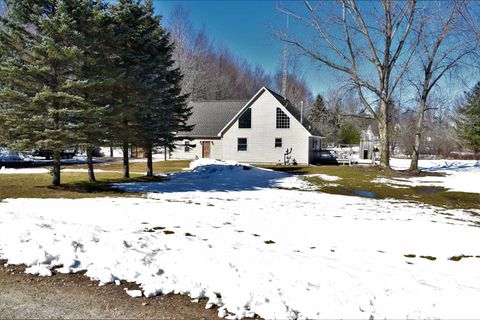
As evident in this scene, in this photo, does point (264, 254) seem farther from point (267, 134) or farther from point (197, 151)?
point (197, 151)

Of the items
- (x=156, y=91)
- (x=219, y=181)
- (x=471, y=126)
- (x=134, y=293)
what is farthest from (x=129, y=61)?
(x=471, y=126)

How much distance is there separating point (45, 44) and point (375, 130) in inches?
3089

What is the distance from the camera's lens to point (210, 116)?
40.2m

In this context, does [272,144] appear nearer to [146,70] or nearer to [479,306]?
[146,70]

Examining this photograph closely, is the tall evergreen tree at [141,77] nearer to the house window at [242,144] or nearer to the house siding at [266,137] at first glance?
the house siding at [266,137]

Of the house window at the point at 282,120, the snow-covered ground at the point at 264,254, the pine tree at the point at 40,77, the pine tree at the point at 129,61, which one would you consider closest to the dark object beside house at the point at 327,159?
the house window at the point at 282,120

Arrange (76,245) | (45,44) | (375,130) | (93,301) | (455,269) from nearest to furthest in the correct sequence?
(93,301) → (76,245) → (455,269) → (45,44) → (375,130)

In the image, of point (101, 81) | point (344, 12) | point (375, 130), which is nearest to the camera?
point (101, 81)

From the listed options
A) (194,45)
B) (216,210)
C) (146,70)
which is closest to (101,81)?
(146,70)

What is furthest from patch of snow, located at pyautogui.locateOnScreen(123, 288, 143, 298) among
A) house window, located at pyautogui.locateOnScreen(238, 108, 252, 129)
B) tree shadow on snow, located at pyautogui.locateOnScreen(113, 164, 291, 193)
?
house window, located at pyautogui.locateOnScreen(238, 108, 252, 129)

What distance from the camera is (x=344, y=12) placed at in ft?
84.8

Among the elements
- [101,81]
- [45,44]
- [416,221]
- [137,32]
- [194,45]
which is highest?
[194,45]

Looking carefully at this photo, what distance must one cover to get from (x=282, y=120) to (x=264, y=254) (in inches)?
1141

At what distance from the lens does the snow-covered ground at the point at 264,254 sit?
4.39m
